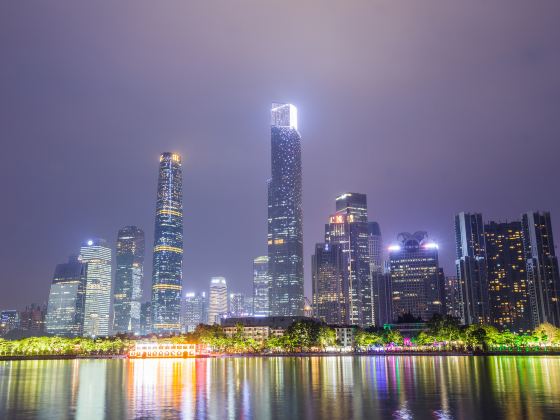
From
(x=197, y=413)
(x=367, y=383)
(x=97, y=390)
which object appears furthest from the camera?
(x=367, y=383)

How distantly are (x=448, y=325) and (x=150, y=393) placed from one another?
154739mm

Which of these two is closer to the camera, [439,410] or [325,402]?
[439,410]

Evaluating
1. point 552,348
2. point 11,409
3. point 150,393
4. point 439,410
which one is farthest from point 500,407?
point 552,348

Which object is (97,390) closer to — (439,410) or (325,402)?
(325,402)

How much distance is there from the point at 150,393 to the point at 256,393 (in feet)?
35.5

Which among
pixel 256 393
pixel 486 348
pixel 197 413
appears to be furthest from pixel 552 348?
pixel 197 413

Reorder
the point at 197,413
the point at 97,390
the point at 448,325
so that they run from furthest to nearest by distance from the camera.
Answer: the point at 448,325 → the point at 97,390 → the point at 197,413

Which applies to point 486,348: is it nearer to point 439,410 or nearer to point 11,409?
point 439,410

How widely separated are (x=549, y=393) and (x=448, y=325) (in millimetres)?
147583

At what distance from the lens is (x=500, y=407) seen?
4050cm

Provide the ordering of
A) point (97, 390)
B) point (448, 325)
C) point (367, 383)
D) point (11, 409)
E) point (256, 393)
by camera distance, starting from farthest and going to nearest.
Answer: point (448, 325) → point (367, 383) → point (97, 390) → point (256, 393) → point (11, 409)

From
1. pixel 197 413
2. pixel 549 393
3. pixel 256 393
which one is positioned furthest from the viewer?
pixel 256 393

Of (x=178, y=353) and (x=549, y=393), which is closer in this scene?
(x=549, y=393)

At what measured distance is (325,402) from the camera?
1761 inches
